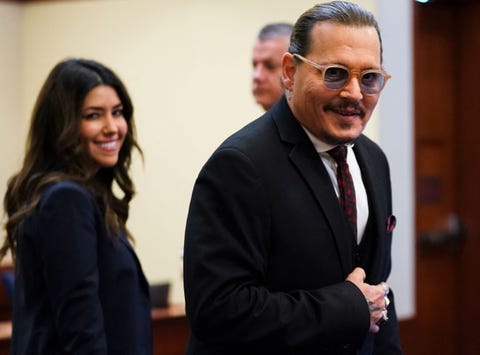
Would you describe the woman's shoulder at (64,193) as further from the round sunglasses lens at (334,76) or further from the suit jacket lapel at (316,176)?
the round sunglasses lens at (334,76)

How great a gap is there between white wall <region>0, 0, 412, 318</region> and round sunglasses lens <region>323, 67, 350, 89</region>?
3.21 meters

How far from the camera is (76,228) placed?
2156 mm

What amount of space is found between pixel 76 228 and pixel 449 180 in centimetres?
313

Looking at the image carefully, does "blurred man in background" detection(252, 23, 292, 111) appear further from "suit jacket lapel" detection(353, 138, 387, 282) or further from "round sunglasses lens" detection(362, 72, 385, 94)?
"round sunglasses lens" detection(362, 72, 385, 94)

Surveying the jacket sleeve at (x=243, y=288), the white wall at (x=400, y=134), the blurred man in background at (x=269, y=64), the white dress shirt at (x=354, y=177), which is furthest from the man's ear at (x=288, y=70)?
the white wall at (x=400, y=134)

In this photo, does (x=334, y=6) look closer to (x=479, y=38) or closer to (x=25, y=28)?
(x=479, y=38)

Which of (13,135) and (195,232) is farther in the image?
(13,135)

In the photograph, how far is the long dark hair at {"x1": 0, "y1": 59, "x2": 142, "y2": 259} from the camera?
232 centimetres

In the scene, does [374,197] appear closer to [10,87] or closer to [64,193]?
[64,193]

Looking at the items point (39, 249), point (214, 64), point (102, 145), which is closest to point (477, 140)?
point (214, 64)

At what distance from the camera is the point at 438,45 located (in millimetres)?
4672

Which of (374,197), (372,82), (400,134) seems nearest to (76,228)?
(374,197)

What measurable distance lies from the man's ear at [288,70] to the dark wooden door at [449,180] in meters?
2.95

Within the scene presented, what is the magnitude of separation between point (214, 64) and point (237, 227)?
3623 mm
